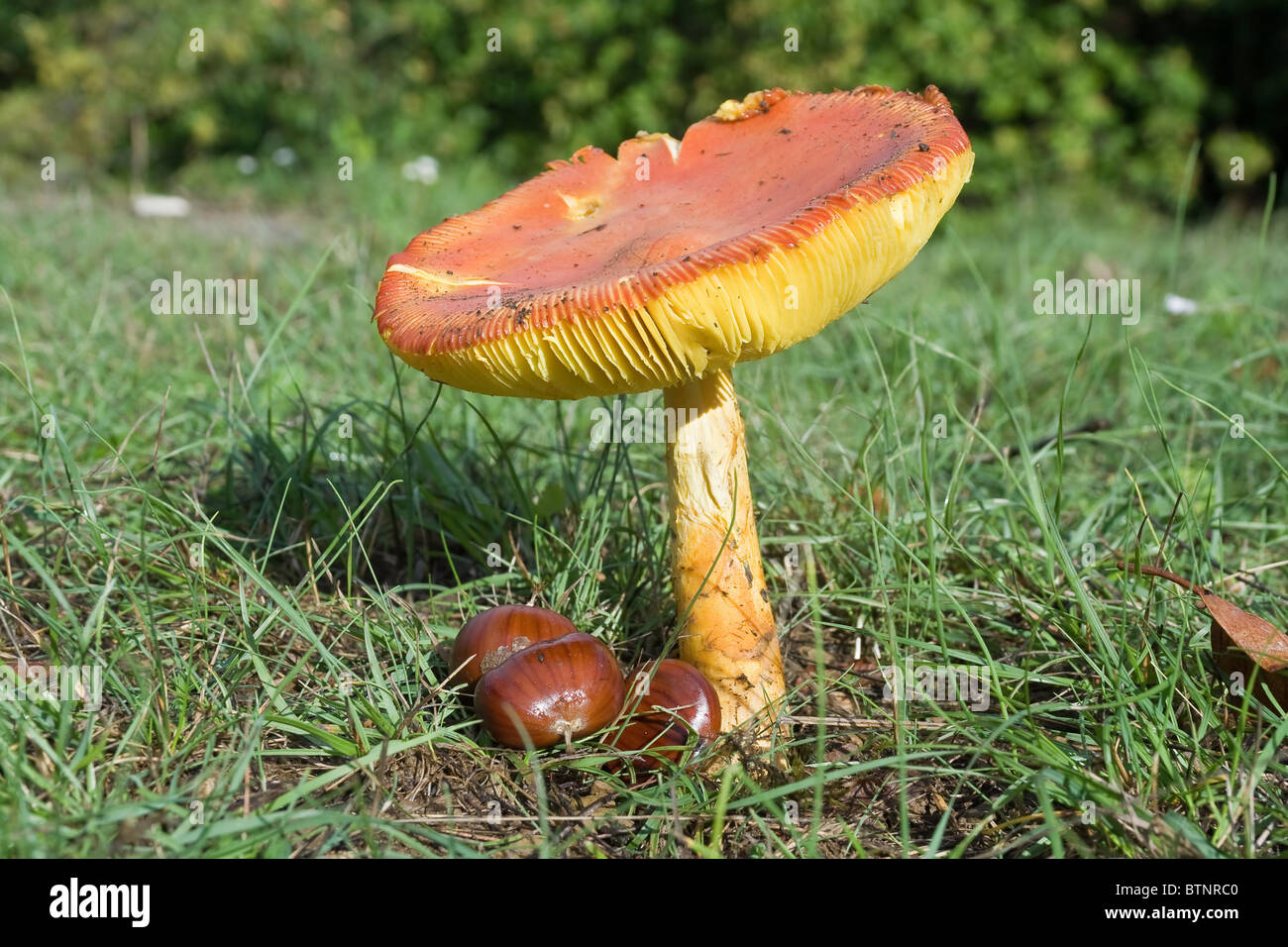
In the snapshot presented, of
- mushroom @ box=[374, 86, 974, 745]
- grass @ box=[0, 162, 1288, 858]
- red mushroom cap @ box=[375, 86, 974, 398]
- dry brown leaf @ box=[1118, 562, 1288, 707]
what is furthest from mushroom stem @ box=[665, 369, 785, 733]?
dry brown leaf @ box=[1118, 562, 1288, 707]

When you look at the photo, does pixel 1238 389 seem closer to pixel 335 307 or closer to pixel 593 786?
pixel 593 786

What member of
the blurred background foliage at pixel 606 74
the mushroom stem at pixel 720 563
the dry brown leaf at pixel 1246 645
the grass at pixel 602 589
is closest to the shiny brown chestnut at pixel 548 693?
the grass at pixel 602 589

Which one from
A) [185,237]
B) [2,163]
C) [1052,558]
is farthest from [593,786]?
[2,163]

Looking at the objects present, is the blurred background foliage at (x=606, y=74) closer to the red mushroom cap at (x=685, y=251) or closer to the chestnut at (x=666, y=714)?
the red mushroom cap at (x=685, y=251)

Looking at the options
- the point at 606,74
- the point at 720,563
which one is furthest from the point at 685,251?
the point at 606,74

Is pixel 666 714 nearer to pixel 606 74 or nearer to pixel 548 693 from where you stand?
pixel 548 693

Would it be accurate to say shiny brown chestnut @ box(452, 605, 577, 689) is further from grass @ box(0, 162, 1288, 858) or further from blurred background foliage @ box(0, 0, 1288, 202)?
blurred background foliage @ box(0, 0, 1288, 202)
